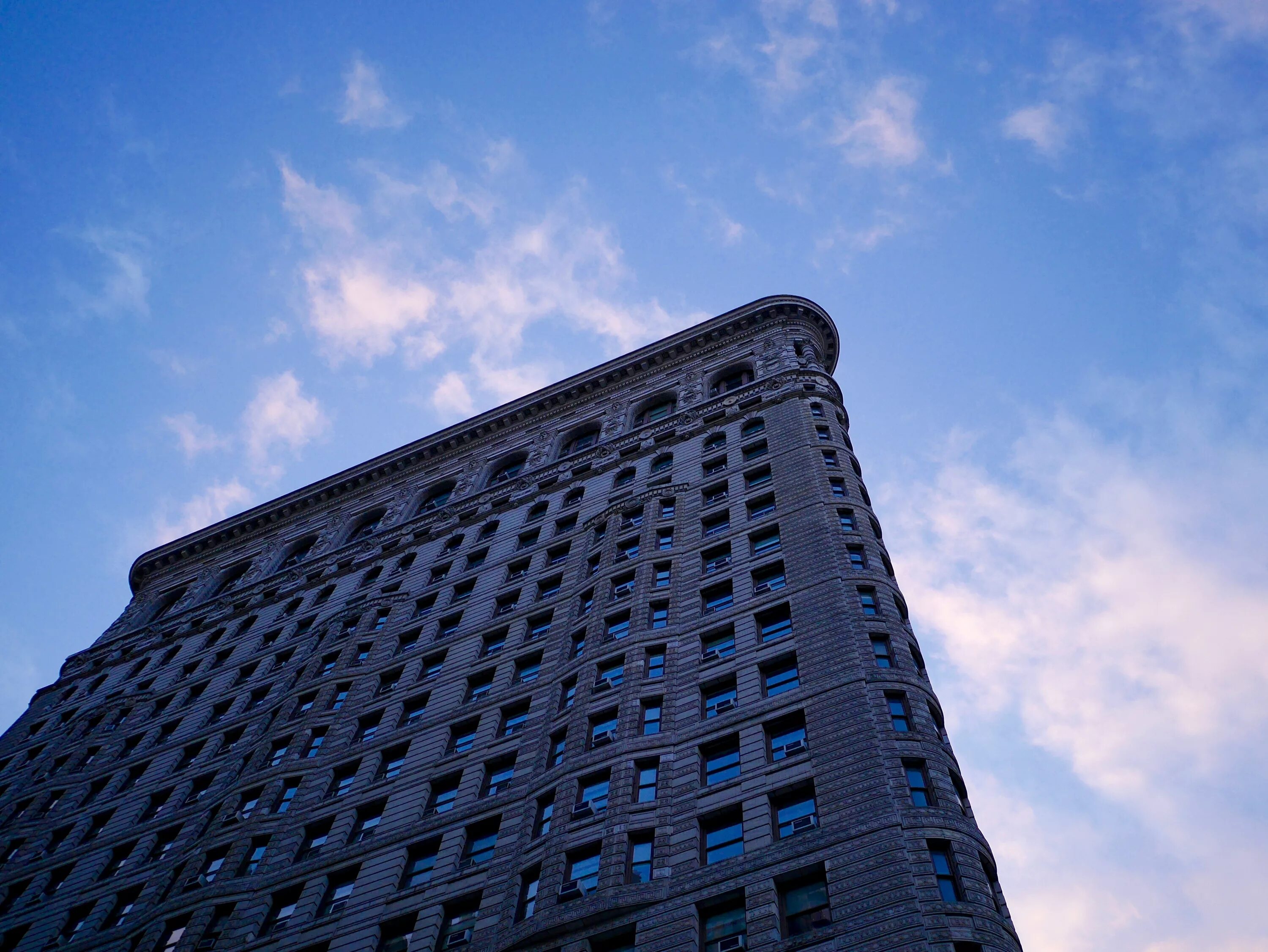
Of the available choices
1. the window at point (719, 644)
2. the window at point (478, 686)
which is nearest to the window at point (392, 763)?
the window at point (478, 686)

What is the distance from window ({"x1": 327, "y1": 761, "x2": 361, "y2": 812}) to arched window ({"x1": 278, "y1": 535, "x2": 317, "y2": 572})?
3093cm

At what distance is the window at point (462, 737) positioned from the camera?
44.2 metres

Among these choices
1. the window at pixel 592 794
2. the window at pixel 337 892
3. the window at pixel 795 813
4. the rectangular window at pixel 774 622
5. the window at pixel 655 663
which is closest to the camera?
the window at pixel 795 813

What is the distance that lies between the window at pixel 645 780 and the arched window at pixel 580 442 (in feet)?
112

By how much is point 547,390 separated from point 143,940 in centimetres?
4177

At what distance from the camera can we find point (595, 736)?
39031 millimetres

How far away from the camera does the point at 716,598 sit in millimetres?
44531

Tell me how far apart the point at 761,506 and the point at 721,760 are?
15.9 meters

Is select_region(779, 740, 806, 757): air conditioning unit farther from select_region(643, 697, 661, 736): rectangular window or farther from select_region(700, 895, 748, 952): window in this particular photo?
select_region(700, 895, 748, 952): window

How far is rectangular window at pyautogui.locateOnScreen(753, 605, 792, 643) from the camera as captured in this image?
40656mm

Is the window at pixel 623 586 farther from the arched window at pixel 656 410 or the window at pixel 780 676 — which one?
the arched window at pixel 656 410

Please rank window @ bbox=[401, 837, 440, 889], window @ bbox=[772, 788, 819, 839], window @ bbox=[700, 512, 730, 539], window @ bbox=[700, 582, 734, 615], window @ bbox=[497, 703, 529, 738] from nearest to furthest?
window @ bbox=[772, 788, 819, 839] → window @ bbox=[401, 837, 440, 889] → window @ bbox=[497, 703, 529, 738] → window @ bbox=[700, 582, 734, 615] → window @ bbox=[700, 512, 730, 539]

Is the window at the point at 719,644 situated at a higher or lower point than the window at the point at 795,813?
higher

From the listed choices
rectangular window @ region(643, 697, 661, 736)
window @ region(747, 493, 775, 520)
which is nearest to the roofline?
window @ region(747, 493, 775, 520)
